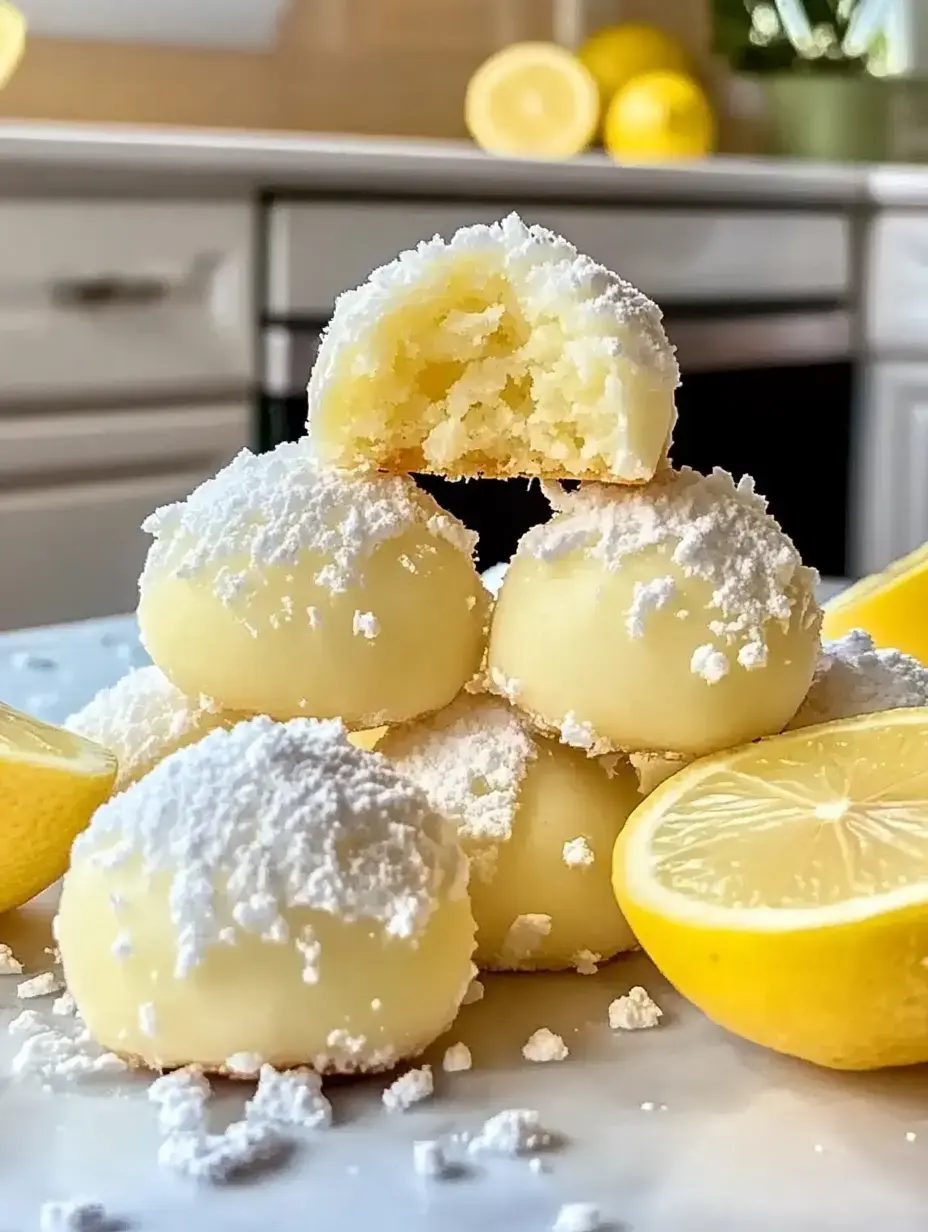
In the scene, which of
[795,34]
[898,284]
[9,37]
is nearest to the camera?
[9,37]

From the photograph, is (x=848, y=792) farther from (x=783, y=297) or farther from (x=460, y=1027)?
(x=783, y=297)

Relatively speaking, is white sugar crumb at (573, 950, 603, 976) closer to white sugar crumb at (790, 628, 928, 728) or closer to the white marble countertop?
white sugar crumb at (790, 628, 928, 728)

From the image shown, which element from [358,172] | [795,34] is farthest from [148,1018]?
[795,34]

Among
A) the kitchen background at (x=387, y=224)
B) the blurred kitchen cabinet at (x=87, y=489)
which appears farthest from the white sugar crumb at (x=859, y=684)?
the blurred kitchen cabinet at (x=87, y=489)

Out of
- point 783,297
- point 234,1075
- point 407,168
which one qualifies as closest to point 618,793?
point 234,1075

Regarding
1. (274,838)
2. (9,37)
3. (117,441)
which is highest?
(9,37)

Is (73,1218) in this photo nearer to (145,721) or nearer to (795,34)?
(145,721)
